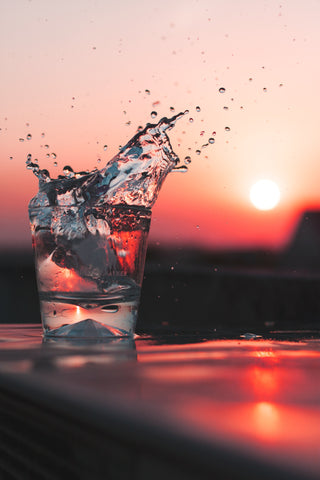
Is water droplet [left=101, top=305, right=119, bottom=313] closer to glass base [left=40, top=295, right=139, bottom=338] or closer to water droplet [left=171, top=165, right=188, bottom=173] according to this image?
glass base [left=40, top=295, right=139, bottom=338]

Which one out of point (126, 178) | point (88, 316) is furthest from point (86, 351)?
point (126, 178)

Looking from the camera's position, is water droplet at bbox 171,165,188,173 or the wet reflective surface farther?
water droplet at bbox 171,165,188,173

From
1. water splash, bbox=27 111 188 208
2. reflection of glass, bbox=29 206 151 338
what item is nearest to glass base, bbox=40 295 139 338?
reflection of glass, bbox=29 206 151 338

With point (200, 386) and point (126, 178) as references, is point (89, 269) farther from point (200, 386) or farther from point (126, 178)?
point (200, 386)

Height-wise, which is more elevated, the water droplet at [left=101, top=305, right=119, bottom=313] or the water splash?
the water splash

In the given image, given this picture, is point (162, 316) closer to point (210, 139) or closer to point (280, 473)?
point (210, 139)

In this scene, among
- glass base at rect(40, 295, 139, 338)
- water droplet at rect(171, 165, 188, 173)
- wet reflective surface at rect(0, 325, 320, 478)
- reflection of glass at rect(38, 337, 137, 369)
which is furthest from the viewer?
water droplet at rect(171, 165, 188, 173)

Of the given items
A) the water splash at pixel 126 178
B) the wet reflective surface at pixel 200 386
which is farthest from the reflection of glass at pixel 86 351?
the water splash at pixel 126 178

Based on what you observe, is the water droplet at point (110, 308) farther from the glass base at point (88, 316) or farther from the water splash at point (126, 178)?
the water splash at point (126, 178)

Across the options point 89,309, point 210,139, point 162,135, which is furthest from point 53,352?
point 210,139
